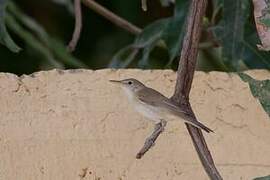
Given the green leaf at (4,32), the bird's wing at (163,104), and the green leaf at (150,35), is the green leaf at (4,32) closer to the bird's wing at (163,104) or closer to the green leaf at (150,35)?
the bird's wing at (163,104)

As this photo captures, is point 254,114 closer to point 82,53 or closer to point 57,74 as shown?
point 57,74

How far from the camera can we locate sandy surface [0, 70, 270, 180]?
1617 mm

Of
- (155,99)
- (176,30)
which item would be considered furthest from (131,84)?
(176,30)

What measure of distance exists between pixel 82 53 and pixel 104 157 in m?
1.20

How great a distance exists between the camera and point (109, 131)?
166 centimetres

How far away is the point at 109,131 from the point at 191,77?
32 cm

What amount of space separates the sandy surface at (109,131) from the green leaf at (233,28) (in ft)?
0.50

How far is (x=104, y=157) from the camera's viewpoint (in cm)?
164

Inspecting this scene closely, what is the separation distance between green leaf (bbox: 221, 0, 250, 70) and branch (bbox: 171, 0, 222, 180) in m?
0.42

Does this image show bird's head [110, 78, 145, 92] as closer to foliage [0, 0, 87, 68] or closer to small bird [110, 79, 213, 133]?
small bird [110, 79, 213, 133]

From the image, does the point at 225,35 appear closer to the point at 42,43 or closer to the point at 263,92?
the point at 263,92

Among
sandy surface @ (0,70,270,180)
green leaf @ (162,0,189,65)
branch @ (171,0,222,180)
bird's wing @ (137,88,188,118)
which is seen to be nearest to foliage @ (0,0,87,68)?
green leaf @ (162,0,189,65)

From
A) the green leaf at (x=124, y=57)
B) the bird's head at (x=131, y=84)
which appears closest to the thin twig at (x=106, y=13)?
the green leaf at (x=124, y=57)

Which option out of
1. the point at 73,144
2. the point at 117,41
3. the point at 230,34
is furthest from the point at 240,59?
the point at 117,41
